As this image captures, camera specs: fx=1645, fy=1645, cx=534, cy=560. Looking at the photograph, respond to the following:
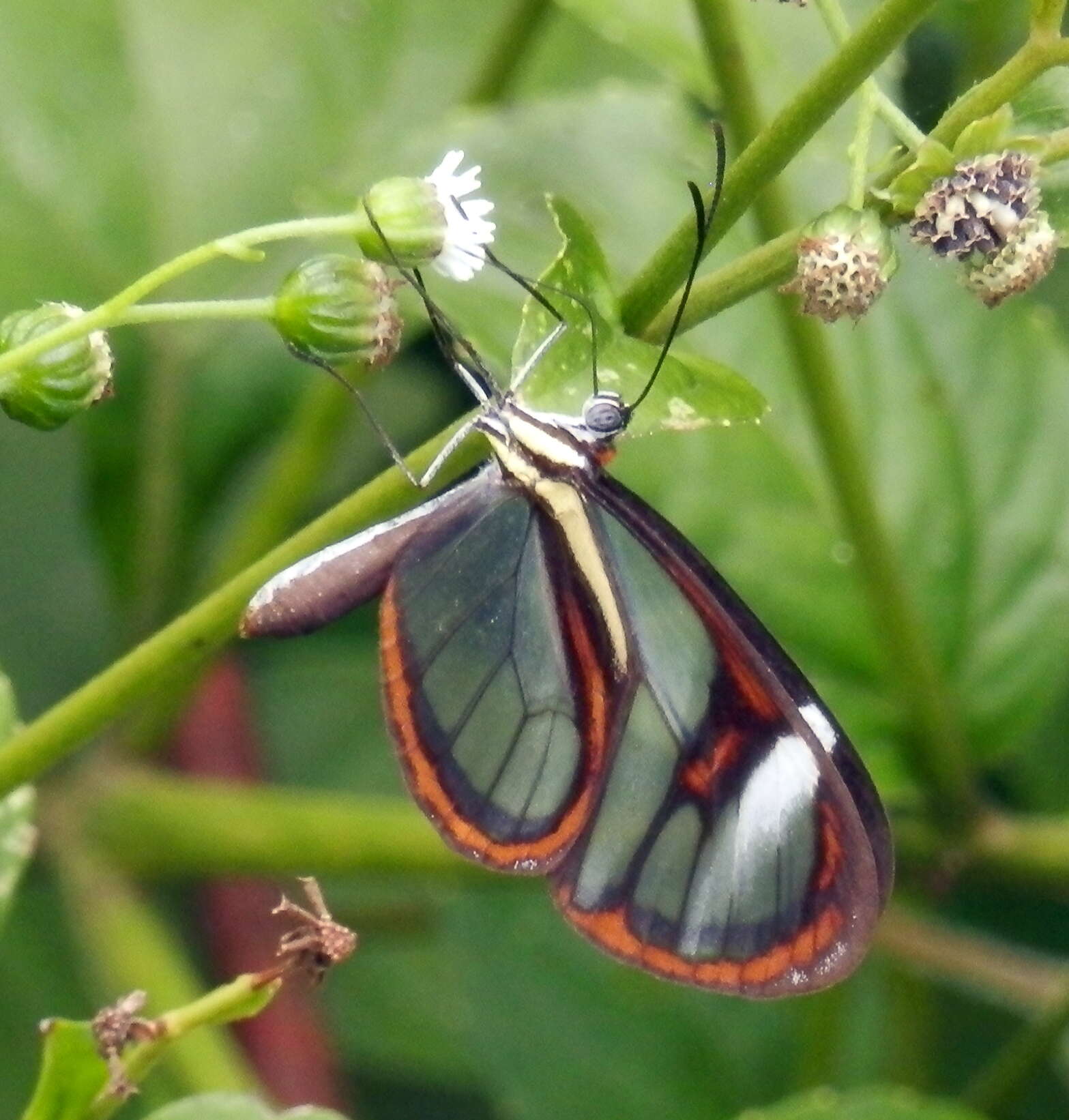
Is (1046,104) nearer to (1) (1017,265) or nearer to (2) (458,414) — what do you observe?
(1) (1017,265)

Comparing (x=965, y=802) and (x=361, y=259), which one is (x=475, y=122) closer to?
(x=361, y=259)

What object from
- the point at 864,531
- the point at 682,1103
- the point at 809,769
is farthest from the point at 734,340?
the point at 682,1103

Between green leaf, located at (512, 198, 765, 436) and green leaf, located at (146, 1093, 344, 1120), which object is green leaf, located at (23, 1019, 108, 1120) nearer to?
green leaf, located at (146, 1093, 344, 1120)

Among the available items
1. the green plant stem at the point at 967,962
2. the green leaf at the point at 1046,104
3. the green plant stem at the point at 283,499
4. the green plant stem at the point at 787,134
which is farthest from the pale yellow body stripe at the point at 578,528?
the green plant stem at the point at 967,962

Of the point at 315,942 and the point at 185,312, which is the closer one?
the point at 185,312

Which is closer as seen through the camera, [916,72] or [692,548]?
[692,548]

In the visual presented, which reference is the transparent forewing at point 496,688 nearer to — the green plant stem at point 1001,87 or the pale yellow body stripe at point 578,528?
the pale yellow body stripe at point 578,528

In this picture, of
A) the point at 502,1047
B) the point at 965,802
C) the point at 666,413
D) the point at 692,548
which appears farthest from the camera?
the point at 502,1047

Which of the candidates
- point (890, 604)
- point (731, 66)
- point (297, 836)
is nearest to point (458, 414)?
point (297, 836)
